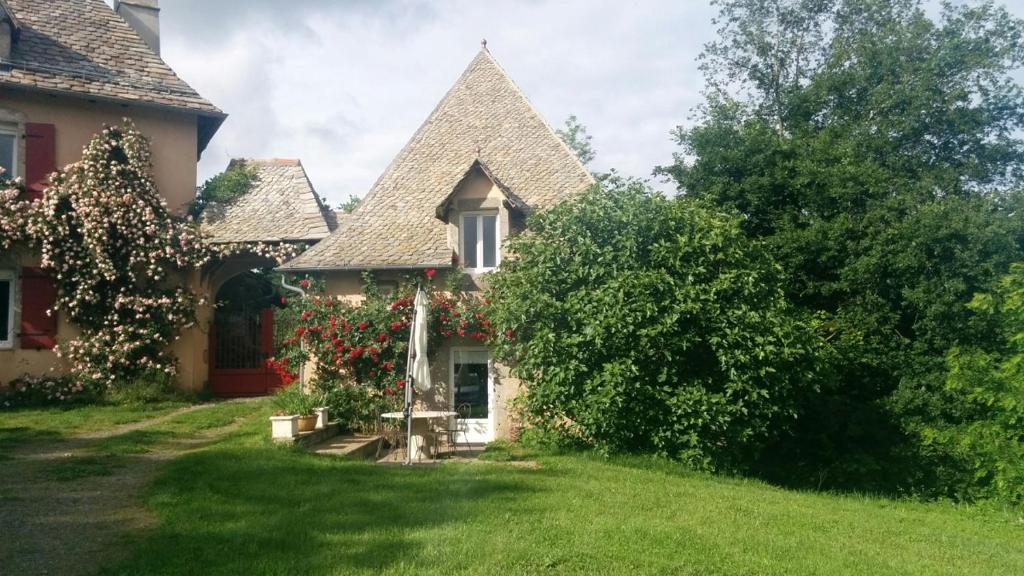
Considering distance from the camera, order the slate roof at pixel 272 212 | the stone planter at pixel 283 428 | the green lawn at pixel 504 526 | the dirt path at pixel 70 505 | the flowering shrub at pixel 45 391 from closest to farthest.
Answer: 1. the dirt path at pixel 70 505
2. the green lawn at pixel 504 526
3. the stone planter at pixel 283 428
4. the flowering shrub at pixel 45 391
5. the slate roof at pixel 272 212

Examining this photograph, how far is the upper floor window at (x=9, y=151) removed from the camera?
691 inches

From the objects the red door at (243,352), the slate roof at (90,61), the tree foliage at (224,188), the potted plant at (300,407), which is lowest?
the potted plant at (300,407)

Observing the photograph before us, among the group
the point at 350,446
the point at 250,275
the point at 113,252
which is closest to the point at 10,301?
the point at 113,252

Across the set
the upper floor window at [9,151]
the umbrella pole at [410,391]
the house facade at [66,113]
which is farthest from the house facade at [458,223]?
the upper floor window at [9,151]

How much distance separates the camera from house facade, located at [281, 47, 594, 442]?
15906 mm

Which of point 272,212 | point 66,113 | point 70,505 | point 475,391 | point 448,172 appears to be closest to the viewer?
point 70,505

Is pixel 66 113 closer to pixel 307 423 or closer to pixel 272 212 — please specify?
pixel 272 212

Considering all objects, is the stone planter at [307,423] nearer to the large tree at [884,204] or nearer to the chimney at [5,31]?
the large tree at [884,204]

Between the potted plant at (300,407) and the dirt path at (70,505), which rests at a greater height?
the potted plant at (300,407)

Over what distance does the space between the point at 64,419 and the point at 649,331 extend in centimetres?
1020

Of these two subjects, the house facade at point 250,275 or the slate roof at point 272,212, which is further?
the house facade at point 250,275

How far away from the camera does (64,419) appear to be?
47.6ft

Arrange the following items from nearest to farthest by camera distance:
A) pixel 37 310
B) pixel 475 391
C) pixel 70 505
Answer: pixel 70 505 → pixel 475 391 → pixel 37 310

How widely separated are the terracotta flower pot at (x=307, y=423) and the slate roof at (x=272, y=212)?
655cm
